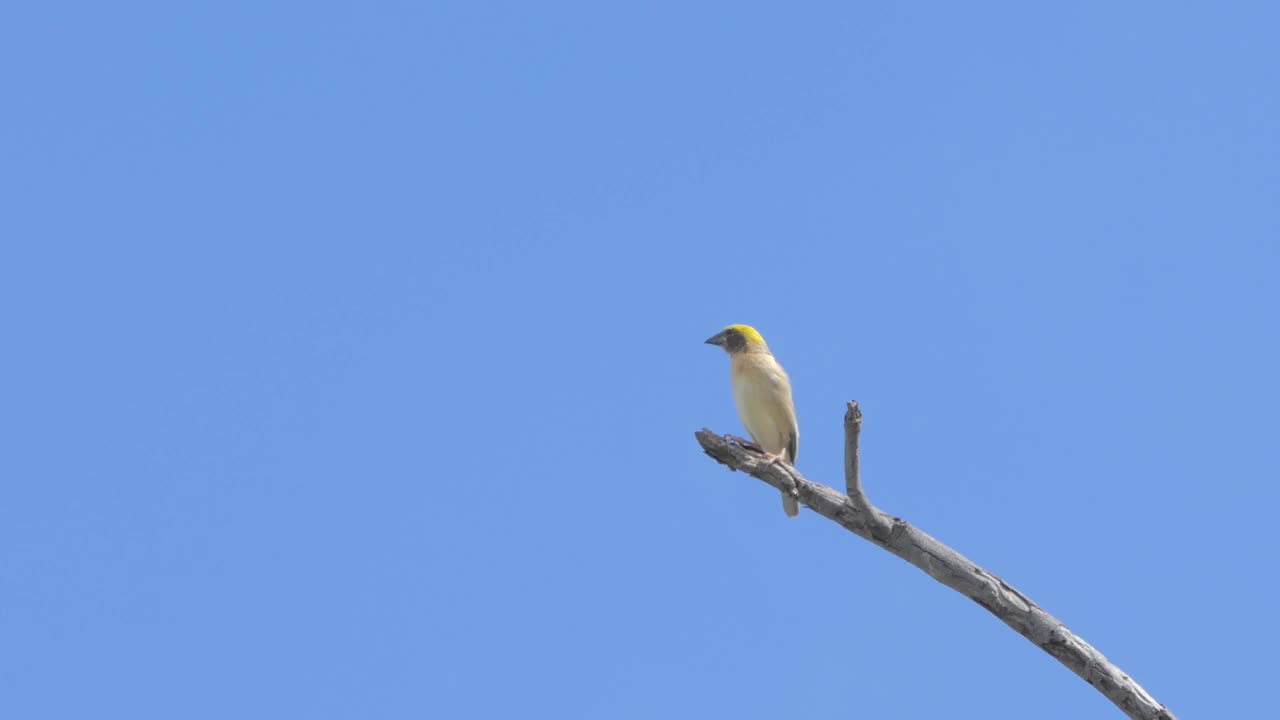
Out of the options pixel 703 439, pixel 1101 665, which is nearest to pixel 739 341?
pixel 703 439

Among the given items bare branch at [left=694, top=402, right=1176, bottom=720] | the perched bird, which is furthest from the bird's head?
bare branch at [left=694, top=402, right=1176, bottom=720]

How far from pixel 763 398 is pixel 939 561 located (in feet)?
13.8

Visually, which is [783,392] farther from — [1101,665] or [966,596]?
[1101,665]

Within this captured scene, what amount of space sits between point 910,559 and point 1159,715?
1.88 meters

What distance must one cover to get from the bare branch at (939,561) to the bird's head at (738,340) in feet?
11.9

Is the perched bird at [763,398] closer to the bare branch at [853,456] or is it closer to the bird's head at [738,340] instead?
the bird's head at [738,340]

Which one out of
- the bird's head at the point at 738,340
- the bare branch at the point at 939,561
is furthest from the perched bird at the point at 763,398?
the bare branch at the point at 939,561

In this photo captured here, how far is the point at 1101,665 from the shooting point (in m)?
8.48

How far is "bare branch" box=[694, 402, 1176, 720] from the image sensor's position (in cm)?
844

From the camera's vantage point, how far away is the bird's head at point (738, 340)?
13.7 meters

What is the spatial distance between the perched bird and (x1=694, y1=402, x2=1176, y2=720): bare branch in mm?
3077

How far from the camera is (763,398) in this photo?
13.1 metres

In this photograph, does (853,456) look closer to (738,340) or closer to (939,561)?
(939,561)

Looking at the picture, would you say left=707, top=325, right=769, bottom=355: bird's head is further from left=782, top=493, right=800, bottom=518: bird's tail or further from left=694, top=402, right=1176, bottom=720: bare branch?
left=694, top=402, right=1176, bottom=720: bare branch
